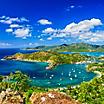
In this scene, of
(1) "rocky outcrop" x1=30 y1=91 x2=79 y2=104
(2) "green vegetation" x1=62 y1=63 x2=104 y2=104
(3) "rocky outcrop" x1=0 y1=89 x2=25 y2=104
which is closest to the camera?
(1) "rocky outcrop" x1=30 y1=91 x2=79 y2=104

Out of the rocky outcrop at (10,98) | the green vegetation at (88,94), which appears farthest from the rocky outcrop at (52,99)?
the green vegetation at (88,94)

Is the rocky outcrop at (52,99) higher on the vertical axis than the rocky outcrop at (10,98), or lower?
higher

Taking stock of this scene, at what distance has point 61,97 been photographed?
76.6ft

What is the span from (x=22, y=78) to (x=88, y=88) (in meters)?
28.7

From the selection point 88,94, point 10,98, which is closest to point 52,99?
point 10,98

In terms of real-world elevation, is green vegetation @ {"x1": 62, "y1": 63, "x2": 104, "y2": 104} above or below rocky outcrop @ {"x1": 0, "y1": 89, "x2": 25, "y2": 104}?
below

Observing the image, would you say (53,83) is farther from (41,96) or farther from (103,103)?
(41,96)

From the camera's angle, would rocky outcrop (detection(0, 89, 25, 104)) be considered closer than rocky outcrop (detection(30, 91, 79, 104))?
No

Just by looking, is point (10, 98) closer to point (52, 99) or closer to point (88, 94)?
point (52, 99)

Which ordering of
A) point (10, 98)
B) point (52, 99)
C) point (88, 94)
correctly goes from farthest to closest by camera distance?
point (88, 94)
point (10, 98)
point (52, 99)

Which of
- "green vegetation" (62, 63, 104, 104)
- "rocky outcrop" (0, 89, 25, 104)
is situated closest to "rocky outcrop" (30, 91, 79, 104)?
"rocky outcrop" (0, 89, 25, 104)

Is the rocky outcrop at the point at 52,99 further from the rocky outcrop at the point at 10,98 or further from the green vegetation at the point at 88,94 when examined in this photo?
the green vegetation at the point at 88,94

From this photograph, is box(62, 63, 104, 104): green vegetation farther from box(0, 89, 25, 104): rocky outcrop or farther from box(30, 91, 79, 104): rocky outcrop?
box(30, 91, 79, 104): rocky outcrop

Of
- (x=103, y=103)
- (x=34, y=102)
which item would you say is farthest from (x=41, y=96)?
(x=103, y=103)
